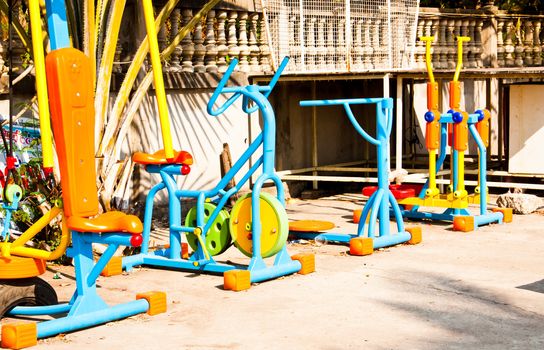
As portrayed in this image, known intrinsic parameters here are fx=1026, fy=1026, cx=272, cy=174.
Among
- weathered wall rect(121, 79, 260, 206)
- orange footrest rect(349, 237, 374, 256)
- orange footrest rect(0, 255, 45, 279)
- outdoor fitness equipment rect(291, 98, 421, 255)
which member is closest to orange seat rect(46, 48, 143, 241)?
orange footrest rect(0, 255, 45, 279)

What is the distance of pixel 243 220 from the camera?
8.62 metres

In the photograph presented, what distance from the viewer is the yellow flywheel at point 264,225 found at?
843 centimetres

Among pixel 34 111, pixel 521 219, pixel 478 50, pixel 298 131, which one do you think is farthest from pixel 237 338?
pixel 478 50

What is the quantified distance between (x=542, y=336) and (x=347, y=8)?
→ 24.1 ft

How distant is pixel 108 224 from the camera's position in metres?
6.61

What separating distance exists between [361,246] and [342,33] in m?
4.57

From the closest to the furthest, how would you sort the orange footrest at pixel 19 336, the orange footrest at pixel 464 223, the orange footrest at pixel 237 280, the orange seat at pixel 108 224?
the orange footrest at pixel 19 336
the orange seat at pixel 108 224
the orange footrest at pixel 237 280
the orange footrest at pixel 464 223

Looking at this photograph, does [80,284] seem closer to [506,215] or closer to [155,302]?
[155,302]

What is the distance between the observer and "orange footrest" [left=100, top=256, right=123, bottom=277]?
29.2ft

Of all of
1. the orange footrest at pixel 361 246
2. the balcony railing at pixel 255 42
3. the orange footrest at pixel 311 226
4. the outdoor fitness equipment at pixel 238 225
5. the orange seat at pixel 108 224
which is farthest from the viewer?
the balcony railing at pixel 255 42

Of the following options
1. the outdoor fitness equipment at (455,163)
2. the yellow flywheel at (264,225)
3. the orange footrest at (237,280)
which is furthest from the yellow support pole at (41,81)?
the outdoor fitness equipment at (455,163)

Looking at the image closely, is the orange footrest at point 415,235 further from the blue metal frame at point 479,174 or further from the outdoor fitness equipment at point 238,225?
the outdoor fitness equipment at point 238,225

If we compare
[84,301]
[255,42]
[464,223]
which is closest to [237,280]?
[84,301]

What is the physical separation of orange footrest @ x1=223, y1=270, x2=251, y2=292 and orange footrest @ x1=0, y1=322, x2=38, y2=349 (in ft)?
6.58
